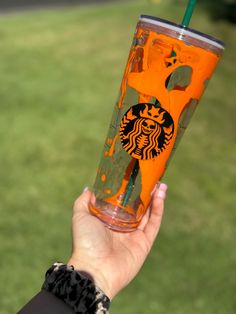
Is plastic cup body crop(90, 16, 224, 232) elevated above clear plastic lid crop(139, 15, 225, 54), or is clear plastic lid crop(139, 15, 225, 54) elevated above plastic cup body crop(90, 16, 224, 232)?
clear plastic lid crop(139, 15, 225, 54)

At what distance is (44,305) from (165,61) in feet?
2.44

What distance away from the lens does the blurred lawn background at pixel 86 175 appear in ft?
8.45

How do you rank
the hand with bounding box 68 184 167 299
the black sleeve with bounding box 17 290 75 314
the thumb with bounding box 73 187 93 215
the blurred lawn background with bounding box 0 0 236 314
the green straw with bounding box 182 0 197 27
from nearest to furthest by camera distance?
the black sleeve with bounding box 17 290 75 314 → the green straw with bounding box 182 0 197 27 → the hand with bounding box 68 184 167 299 → the thumb with bounding box 73 187 93 215 → the blurred lawn background with bounding box 0 0 236 314

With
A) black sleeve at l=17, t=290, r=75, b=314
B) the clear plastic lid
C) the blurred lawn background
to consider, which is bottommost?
the blurred lawn background

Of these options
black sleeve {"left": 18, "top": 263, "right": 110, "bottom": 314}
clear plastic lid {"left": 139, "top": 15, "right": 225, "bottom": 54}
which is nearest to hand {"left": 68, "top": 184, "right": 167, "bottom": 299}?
black sleeve {"left": 18, "top": 263, "right": 110, "bottom": 314}

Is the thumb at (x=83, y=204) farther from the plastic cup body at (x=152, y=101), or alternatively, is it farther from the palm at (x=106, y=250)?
the plastic cup body at (x=152, y=101)

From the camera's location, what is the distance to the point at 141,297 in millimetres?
2502

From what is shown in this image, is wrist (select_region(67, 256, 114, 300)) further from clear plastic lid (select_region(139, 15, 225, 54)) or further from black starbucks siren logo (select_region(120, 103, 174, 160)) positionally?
clear plastic lid (select_region(139, 15, 225, 54))

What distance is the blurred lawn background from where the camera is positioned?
2.58 meters

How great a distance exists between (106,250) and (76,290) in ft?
0.80

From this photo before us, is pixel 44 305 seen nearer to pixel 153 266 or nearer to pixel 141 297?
pixel 141 297

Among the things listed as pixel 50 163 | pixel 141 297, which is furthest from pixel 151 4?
pixel 141 297

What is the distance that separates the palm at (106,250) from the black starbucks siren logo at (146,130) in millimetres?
300

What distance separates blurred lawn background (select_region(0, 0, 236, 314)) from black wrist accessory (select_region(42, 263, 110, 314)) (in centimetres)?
111
